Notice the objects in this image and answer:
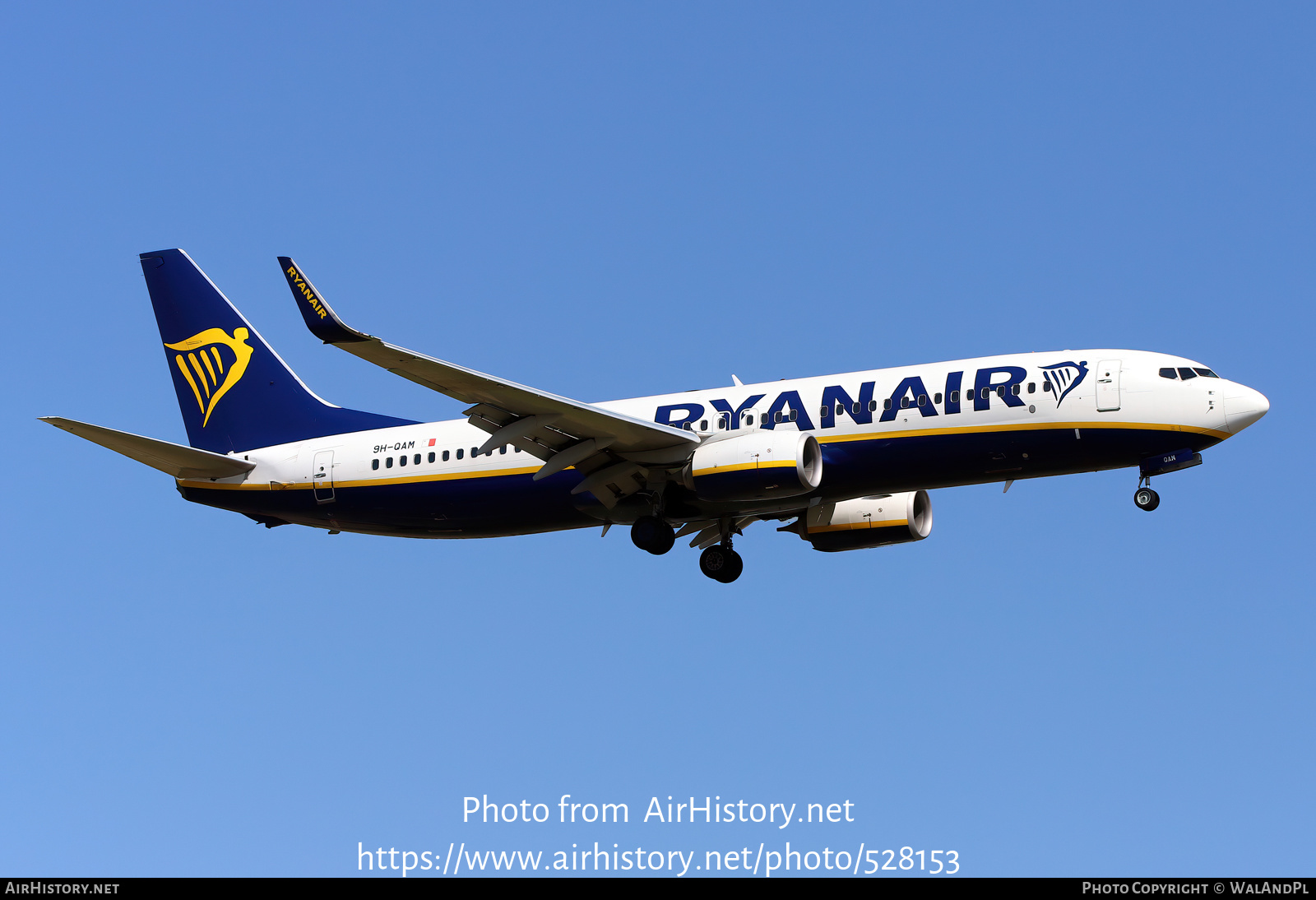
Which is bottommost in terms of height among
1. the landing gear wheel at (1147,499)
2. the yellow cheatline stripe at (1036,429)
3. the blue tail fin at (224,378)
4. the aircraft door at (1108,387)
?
the landing gear wheel at (1147,499)

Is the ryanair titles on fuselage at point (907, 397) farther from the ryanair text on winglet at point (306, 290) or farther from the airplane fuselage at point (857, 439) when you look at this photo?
the ryanair text on winglet at point (306, 290)

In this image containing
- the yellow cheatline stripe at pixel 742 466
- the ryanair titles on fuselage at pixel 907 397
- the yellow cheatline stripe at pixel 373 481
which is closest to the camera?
the yellow cheatline stripe at pixel 742 466

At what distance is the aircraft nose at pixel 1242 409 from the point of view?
34281mm

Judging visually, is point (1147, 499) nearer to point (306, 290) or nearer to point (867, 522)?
point (867, 522)

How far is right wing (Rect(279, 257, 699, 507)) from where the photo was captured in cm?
3175

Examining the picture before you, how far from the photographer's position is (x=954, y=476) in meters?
35.9

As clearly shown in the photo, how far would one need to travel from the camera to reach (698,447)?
3697cm

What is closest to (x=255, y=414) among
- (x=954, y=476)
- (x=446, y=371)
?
(x=446, y=371)

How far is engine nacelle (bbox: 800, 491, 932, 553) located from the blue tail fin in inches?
435

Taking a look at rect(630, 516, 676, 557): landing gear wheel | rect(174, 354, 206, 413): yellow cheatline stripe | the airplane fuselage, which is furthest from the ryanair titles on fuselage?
rect(174, 354, 206, 413): yellow cheatline stripe

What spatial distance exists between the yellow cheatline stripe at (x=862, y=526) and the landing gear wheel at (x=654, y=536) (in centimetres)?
487

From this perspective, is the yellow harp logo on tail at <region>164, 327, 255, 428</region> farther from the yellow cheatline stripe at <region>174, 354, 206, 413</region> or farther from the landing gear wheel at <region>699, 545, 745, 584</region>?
the landing gear wheel at <region>699, 545, 745, 584</region>

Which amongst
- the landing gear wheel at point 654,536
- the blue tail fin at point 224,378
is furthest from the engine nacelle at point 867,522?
the blue tail fin at point 224,378

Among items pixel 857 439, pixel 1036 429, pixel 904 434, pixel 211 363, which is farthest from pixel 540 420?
pixel 211 363
